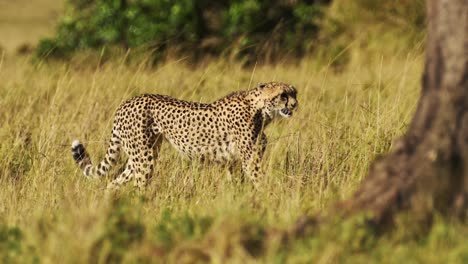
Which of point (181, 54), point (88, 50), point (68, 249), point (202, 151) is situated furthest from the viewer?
point (88, 50)

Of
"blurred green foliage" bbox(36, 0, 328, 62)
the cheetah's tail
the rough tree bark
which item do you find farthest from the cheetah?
"blurred green foliage" bbox(36, 0, 328, 62)

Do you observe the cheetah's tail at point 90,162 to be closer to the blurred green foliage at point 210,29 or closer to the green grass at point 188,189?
the green grass at point 188,189

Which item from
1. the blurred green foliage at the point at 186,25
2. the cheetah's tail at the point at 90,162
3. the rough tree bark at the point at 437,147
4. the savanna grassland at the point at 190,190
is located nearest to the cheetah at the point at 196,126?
the cheetah's tail at the point at 90,162

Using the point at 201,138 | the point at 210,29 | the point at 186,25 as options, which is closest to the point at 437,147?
the point at 201,138

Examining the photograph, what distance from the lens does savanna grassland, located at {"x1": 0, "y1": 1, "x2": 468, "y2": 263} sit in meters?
3.26

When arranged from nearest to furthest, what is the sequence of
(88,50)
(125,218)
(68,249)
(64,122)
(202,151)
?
(68,249), (125,218), (202,151), (64,122), (88,50)

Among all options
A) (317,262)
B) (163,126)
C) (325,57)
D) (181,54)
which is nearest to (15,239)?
(317,262)

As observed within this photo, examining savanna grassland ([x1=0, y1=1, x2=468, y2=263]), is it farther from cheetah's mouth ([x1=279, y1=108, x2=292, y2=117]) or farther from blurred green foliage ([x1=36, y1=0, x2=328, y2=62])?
blurred green foliage ([x1=36, y1=0, x2=328, y2=62])

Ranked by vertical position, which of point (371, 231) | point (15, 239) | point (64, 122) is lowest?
point (15, 239)

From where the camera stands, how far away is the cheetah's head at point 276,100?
514cm

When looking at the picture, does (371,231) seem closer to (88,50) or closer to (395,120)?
(395,120)

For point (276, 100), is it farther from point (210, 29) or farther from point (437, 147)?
point (210, 29)

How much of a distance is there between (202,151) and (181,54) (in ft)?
15.7

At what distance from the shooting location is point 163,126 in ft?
17.2
